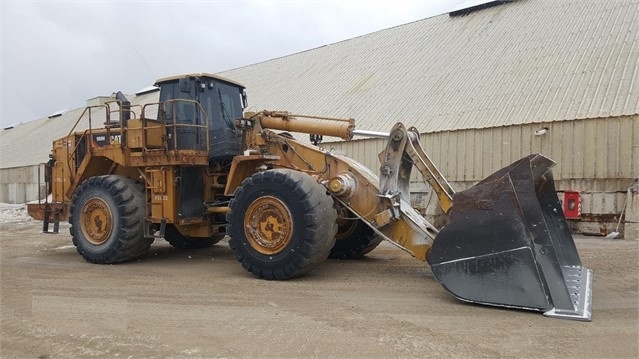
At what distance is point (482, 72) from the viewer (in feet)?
53.6

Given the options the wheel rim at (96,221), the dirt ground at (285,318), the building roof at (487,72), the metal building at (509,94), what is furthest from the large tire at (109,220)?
the building roof at (487,72)

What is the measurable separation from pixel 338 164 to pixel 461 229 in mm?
2175

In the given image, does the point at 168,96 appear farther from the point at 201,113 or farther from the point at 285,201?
the point at 285,201

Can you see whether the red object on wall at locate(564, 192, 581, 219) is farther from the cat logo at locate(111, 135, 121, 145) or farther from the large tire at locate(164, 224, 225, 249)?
the cat logo at locate(111, 135, 121, 145)

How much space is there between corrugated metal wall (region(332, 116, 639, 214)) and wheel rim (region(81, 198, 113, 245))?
7.95m

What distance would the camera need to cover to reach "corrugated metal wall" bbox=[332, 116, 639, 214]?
10.9 meters

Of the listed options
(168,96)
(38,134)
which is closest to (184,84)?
(168,96)

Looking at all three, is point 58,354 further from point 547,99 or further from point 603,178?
point 547,99

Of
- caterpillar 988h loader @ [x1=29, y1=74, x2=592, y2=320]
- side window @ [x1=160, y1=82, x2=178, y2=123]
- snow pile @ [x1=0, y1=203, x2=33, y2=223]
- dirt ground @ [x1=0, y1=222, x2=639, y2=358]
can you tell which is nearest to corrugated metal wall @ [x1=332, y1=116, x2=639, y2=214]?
dirt ground @ [x1=0, y1=222, x2=639, y2=358]

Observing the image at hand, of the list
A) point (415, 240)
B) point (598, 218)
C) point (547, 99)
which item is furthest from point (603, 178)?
point (415, 240)

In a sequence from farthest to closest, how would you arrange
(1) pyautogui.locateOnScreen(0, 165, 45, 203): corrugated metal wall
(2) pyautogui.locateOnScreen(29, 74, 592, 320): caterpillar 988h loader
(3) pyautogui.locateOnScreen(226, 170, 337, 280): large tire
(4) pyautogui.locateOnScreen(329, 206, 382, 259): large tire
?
(1) pyautogui.locateOnScreen(0, 165, 45, 203): corrugated metal wall, (4) pyautogui.locateOnScreen(329, 206, 382, 259): large tire, (3) pyautogui.locateOnScreen(226, 170, 337, 280): large tire, (2) pyautogui.locateOnScreen(29, 74, 592, 320): caterpillar 988h loader

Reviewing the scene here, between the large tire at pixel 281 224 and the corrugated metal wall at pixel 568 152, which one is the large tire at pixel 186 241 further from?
the corrugated metal wall at pixel 568 152

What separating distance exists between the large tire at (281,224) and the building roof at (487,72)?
27.3 feet

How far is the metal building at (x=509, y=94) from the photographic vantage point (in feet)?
36.8
